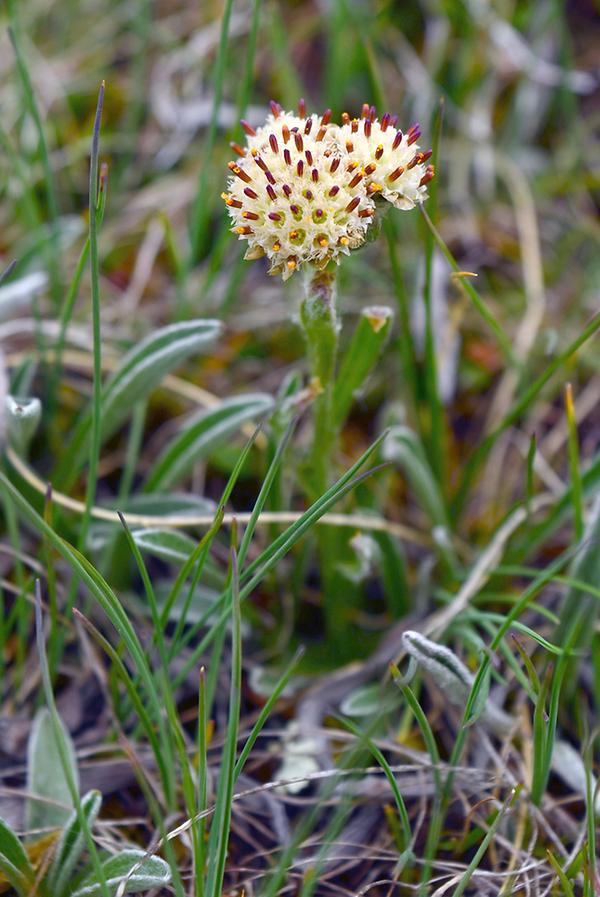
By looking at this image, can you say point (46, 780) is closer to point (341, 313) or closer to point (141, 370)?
point (141, 370)

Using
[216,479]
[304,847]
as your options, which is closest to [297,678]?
[304,847]

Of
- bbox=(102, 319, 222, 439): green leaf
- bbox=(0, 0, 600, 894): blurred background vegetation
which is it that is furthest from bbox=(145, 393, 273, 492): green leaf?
bbox=(102, 319, 222, 439): green leaf

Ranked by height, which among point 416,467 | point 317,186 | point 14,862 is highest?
point 317,186

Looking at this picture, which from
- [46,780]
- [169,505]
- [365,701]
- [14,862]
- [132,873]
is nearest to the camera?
[132,873]

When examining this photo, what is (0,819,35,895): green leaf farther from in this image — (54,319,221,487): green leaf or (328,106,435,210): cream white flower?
(328,106,435,210): cream white flower

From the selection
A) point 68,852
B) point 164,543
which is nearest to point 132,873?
point 68,852
